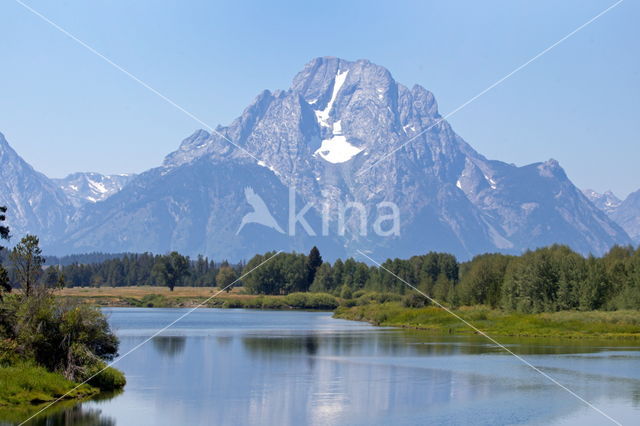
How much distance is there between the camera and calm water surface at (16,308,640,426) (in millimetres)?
41500

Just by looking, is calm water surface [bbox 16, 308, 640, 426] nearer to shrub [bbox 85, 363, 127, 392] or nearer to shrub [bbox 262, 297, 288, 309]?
shrub [bbox 85, 363, 127, 392]

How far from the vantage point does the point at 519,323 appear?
10031 cm

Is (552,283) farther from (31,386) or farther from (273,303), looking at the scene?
(273,303)

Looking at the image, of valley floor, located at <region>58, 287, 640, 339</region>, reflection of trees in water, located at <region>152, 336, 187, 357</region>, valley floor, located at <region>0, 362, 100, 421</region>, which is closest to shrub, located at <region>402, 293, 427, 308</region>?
valley floor, located at <region>58, 287, 640, 339</region>

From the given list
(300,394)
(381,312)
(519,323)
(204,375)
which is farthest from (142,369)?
(381,312)

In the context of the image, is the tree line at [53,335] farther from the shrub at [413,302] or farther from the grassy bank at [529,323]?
the shrub at [413,302]

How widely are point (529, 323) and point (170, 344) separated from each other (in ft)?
141

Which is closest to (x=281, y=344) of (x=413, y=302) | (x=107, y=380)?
(x=107, y=380)

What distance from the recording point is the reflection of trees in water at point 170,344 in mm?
73000

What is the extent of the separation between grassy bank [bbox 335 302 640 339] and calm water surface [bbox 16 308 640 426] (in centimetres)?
909

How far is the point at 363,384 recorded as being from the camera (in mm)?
52719

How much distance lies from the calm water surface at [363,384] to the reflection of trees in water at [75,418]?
0.05m

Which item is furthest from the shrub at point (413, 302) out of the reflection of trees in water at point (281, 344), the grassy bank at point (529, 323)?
the reflection of trees in water at point (281, 344)

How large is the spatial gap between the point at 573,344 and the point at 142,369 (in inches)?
1764
